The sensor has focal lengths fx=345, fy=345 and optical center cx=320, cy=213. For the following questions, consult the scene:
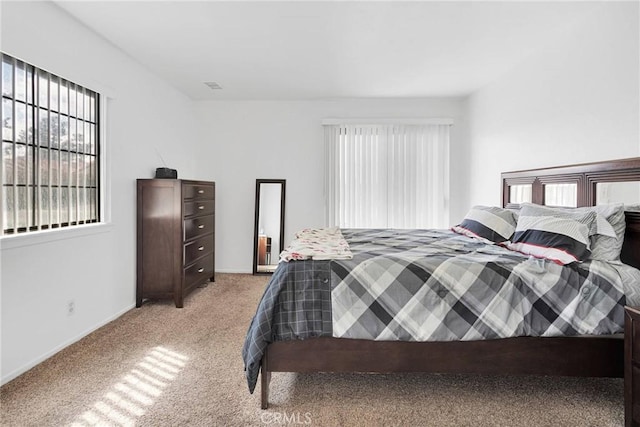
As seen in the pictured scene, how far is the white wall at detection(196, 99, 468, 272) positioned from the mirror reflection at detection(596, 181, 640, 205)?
2.47 m

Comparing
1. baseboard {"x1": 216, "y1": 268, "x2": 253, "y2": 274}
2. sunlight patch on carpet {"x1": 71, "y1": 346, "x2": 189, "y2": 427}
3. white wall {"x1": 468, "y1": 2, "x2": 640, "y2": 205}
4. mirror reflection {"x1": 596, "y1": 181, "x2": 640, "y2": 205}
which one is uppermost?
white wall {"x1": 468, "y1": 2, "x2": 640, "y2": 205}

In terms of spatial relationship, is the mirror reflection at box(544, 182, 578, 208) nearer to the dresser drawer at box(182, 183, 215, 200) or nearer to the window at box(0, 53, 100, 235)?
the dresser drawer at box(182, 183, 215, 200)

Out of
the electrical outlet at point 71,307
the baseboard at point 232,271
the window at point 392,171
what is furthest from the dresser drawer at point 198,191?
the window at point 392,171

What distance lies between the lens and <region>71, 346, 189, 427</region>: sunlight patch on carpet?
1.77m

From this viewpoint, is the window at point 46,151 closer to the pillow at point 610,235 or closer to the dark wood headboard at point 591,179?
the pillow at point 610,235

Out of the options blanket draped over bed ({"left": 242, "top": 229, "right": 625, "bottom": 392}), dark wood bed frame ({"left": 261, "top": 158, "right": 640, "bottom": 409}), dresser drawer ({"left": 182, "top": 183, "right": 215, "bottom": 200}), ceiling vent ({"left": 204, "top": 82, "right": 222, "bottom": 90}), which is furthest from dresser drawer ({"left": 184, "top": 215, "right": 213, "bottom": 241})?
dark wood bed frame ({"left": 261, "top": 158, "right": 640, "bottom": 409})

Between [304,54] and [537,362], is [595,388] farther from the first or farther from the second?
[304,54]

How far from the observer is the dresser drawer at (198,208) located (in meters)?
3.69

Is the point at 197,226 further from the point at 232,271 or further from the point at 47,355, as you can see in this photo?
the point at 47,355

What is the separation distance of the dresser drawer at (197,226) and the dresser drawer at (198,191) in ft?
0.84

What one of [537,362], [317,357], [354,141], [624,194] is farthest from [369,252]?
[354,141]

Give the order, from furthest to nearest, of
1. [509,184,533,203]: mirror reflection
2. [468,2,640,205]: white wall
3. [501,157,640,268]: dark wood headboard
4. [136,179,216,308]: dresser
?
[136,179,216,308]: dresser < [509,184,533,203]: mirror reflection < [468,2,640,205]: white wall < [501,157,640,268]: dark wood headboard

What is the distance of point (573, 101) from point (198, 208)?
378 centimetres

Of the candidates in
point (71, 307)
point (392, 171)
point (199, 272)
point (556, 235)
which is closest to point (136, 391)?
point (71, 307)
